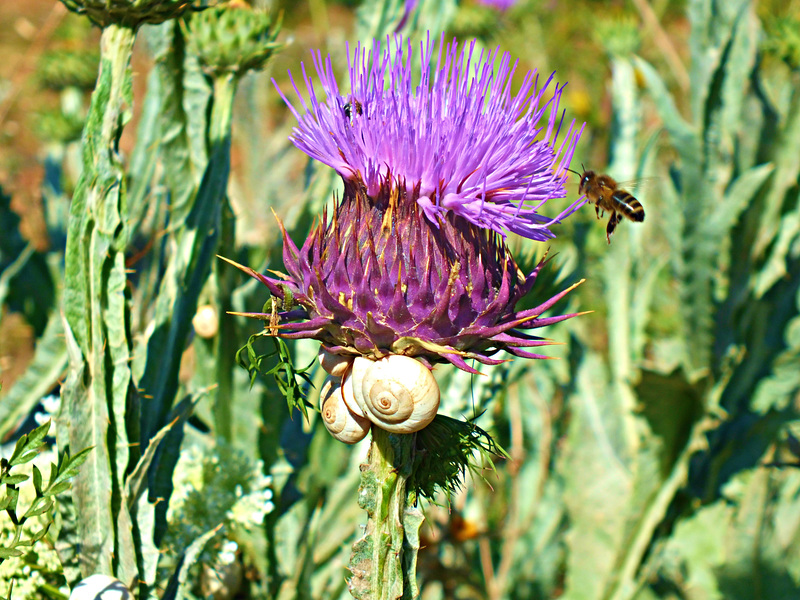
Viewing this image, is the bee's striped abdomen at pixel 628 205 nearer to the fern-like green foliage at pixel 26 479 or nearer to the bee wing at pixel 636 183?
the bee wing at pixel 636 183

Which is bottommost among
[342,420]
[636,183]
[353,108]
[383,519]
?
[383,519]

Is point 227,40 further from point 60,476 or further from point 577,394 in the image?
point 577,394

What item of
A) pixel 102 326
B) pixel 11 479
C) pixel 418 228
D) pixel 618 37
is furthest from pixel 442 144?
pixel 618 37

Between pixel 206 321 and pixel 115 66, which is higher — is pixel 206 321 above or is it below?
below

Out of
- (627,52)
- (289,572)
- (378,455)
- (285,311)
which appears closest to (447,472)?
(378,455)

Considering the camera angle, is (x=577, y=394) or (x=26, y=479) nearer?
(x=26, y=479)

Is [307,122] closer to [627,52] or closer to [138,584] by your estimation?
[138,584]

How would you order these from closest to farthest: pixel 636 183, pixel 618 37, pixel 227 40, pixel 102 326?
pixel 102 326 → pixel 227 40 → pixel 636 183 → pixel 618 37
